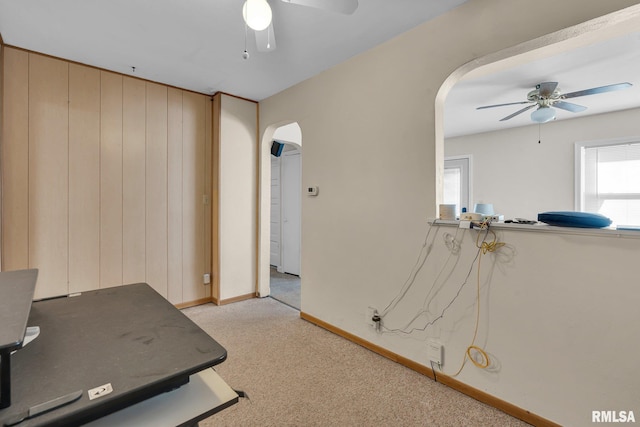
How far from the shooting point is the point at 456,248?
1.95 meters

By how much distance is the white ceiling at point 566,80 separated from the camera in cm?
246

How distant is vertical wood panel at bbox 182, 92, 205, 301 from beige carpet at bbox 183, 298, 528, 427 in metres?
0.78

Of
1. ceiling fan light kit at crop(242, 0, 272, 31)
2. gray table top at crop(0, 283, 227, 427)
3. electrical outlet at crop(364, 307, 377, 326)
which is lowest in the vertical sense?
electrical outlet at crop(364, 307, 377, 326)

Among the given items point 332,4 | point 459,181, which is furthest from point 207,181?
point 459,181

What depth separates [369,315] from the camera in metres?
2.47

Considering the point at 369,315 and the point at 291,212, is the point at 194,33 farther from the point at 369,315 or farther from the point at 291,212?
the point at 291,212

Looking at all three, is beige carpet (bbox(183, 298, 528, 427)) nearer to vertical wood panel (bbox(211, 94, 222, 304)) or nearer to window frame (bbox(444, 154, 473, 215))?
vertical wood panel (bbox(211, 94, 222, 304))

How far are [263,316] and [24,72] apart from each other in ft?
9.85

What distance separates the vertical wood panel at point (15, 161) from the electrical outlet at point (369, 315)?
2.86m

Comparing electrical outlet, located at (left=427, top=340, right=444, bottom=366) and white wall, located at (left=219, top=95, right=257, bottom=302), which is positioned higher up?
white wall, located at (left=219, top=95, right=257, bottom=302)

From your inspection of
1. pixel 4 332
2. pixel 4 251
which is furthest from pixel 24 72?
pixel 4 332

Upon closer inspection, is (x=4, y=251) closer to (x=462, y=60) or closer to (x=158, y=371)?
(x=158, y=371)

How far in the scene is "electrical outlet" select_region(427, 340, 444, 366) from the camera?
201cm

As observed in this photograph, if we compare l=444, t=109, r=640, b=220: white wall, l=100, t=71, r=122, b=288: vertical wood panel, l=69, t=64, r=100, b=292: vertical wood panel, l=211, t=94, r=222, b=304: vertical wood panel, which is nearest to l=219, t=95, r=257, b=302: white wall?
l=211, t=94, r=222, b=304: vertical wood panel
